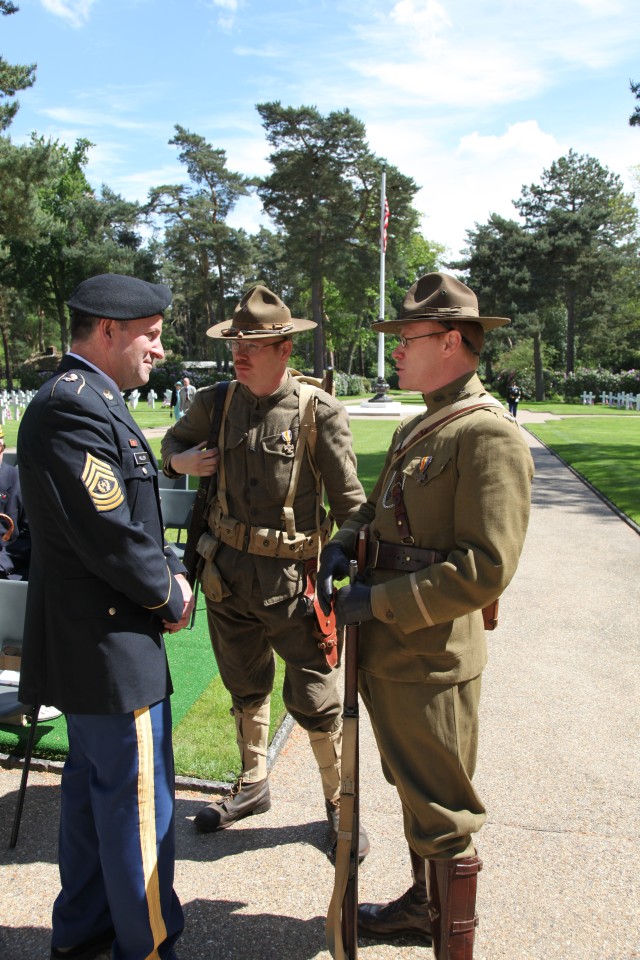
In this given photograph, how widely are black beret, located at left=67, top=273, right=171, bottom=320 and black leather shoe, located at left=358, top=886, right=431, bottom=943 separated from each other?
222cm

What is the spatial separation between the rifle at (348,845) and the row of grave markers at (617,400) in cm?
4040

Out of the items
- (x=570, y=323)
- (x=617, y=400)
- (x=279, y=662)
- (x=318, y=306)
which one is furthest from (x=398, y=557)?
(x=570, y=323)

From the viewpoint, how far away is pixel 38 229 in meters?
31.6

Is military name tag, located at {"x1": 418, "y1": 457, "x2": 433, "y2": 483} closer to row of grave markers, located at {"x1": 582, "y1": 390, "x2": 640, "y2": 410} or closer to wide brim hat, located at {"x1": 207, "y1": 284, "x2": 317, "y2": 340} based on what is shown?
wide brim hat, located at {"x1": 207, "y1": 284, "x2": 317, "y2": 340}

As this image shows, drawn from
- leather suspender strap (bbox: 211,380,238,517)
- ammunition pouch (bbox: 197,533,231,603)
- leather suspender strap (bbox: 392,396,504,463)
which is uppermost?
leather suspender strap (bbox: 392,396,504,463)

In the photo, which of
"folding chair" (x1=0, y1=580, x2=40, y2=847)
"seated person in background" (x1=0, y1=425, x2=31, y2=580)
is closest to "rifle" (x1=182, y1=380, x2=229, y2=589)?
"folding chair" (x1=0, y1=580, x2=40, y2=847)

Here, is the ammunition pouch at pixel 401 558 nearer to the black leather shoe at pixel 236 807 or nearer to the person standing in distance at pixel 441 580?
the person standing in distance at pixel 441 580

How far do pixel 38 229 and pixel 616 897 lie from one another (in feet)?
110

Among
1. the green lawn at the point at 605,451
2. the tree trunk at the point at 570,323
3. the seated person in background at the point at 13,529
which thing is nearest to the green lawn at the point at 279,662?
the green lawn at the point at 605,451

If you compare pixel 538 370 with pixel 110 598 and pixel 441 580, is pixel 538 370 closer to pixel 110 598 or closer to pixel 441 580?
pixel 441 580

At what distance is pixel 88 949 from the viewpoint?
262 cm

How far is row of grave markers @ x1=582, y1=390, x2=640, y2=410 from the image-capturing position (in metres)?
40.4

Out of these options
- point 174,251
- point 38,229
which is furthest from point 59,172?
point 174,251

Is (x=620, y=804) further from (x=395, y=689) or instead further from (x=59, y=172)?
(x=59, y=172)
